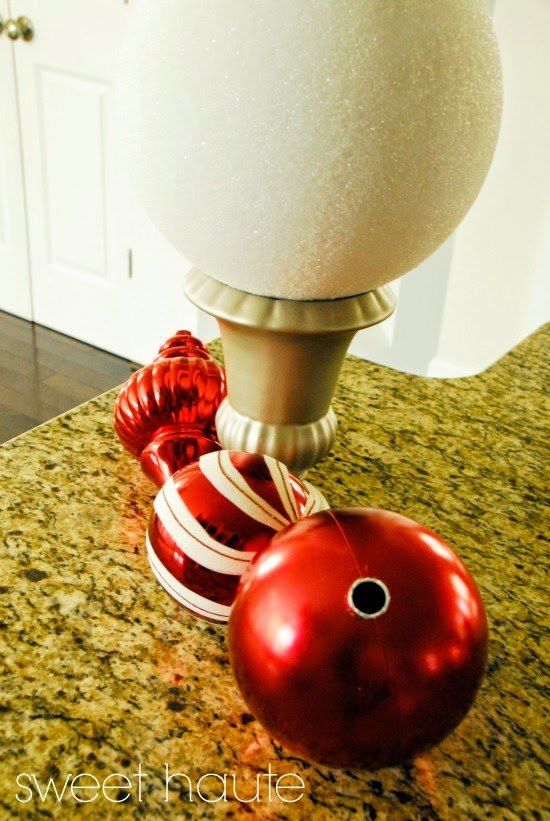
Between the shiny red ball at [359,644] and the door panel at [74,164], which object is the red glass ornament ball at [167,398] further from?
the door panel at [74,164]

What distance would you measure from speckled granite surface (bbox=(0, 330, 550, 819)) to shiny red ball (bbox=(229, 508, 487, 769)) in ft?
0.21

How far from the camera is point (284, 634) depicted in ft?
1.30

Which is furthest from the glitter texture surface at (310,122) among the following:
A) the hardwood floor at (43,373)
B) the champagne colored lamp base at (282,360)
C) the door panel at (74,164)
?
the door panel at (74,164)

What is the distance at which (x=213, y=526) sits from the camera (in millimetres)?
495

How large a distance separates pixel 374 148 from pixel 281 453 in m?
0.28

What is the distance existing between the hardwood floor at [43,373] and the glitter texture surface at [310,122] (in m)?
1.74

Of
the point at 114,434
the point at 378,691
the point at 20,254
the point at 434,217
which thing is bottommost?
the point at 20,254

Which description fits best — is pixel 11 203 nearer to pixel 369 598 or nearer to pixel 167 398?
pixel 167 398

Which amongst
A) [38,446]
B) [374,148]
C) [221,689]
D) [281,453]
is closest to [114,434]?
[38,446]

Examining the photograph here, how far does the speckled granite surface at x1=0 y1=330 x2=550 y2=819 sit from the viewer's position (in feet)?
1.47

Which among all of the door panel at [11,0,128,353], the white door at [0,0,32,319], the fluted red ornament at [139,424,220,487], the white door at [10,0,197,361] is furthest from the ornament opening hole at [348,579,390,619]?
the white door at [0,0,32,319]

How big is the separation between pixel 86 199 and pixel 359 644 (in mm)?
2197

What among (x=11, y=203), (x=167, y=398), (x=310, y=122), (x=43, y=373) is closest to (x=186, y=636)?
(x=167, y=398)

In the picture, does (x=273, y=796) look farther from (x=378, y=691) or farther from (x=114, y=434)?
(x=114, y=434)
